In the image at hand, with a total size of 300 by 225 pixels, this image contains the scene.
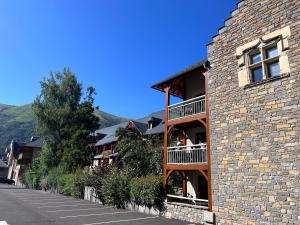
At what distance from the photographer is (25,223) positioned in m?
11.8

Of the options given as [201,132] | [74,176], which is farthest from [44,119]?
[201,132]

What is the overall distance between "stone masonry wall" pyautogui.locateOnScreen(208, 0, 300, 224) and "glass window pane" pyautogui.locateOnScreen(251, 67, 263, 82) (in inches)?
21.4

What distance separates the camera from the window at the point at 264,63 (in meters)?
11.7

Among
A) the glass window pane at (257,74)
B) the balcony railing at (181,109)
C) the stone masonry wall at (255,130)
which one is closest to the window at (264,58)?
the glass window pane at (257,74)

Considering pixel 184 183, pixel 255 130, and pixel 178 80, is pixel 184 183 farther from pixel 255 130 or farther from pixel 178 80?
pixel 255 130

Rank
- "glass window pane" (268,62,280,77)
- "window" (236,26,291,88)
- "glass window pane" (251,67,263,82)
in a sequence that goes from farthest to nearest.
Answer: "glass window pane" (251,67,263,82), "glass window pane" (268,62,280,77), "window" (236,26,291,88)

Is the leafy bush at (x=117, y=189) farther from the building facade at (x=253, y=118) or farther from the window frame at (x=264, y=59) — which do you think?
the window frame at (x=264, y=59)

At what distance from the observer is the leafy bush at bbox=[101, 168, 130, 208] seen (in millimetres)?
17891

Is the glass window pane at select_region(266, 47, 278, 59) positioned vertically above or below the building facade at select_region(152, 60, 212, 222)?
above

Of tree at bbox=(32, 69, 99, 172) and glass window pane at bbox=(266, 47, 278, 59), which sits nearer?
glass window pane at bbox=(266, 47, 278, 59)

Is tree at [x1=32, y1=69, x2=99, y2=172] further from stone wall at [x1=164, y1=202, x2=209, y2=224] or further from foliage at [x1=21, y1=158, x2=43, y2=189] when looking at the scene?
stone wall at [x1=164, y1=202, x2=209, y2=224]

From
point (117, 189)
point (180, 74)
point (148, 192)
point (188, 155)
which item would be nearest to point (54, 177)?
point (117, 189)

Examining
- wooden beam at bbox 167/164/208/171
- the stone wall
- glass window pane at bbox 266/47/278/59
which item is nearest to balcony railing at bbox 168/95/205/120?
wooden beam at bbox 167/164/208/171

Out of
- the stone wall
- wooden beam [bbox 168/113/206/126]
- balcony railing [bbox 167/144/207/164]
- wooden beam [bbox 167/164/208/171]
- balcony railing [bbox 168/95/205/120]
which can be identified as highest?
balcony railing [bbox 168/95/205/120]
